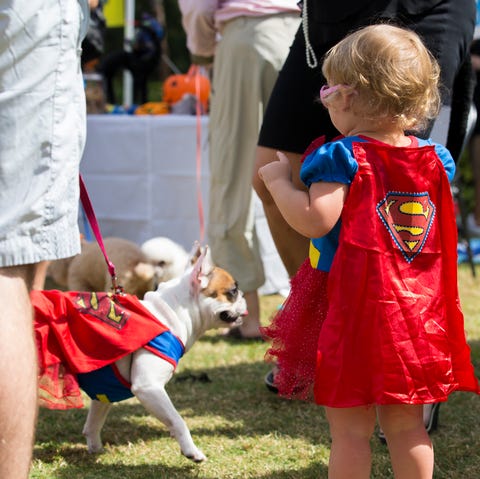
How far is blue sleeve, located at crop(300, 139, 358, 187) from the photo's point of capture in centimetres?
187

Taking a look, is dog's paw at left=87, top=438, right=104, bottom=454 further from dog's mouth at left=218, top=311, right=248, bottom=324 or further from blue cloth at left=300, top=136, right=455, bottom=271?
blue cloth at left=300, top=136, right=455, bottom=271

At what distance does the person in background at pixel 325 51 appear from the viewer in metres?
2.48

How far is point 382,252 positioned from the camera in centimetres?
189

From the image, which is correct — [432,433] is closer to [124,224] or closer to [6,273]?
[6,273]

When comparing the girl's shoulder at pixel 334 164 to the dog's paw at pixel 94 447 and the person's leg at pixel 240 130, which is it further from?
the person's leg at pixel 240 130

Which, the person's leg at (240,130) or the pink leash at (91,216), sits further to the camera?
the person's leg at (240,130)

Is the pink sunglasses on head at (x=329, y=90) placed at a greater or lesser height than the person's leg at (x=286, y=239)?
greater

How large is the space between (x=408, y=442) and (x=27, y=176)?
3.55 ft

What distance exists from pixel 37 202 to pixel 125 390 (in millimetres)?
1027

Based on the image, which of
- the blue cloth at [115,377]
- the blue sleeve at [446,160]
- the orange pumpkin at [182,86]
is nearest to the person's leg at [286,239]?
the blue cloth at [115,377]

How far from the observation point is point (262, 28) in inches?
161

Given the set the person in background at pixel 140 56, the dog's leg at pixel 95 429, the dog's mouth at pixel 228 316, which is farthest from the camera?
the person in background at pixel 140 56

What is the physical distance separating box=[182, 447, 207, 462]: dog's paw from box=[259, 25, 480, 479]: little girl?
0.68m

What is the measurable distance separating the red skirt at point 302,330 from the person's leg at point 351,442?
13 cm
